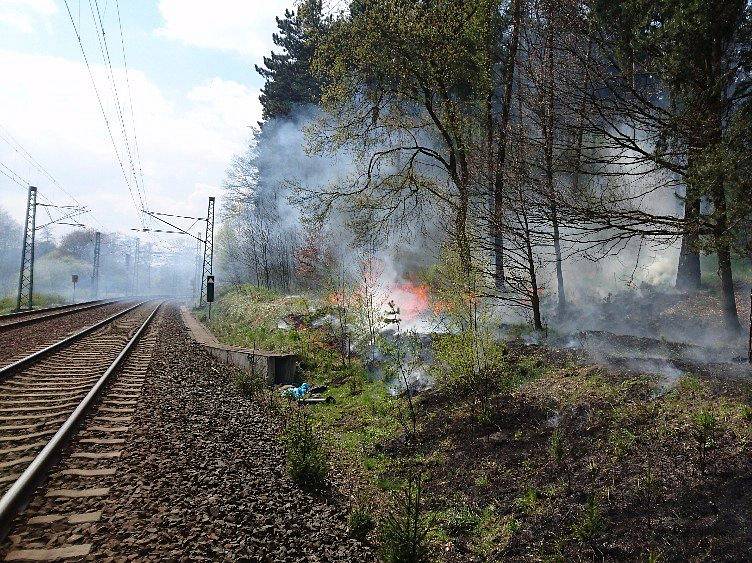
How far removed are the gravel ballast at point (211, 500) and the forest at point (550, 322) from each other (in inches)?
17.9

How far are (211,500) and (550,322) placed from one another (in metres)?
13.6

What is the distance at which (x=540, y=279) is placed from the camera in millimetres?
21172

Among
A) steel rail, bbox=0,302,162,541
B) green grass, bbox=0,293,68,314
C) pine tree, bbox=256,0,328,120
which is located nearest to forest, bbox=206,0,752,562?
steel rail, bbox=0,302,162,541

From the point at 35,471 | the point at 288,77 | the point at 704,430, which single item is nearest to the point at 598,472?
the point at 704,430

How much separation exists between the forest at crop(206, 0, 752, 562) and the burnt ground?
0.03 m

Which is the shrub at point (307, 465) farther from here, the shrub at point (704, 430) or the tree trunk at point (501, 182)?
the tree trunk at point (501, 182)

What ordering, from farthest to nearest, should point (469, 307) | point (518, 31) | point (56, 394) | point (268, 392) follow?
point (518, 31) < point (268, 392) < point (469, 307) < point (56, 394)

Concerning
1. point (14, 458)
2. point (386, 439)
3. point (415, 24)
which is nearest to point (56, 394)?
point (14, 458)

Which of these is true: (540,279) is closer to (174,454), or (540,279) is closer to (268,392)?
(268,392)

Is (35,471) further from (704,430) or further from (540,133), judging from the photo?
(540,133)

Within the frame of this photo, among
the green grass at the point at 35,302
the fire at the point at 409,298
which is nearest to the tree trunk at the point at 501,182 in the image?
the fire at the point at 409,298

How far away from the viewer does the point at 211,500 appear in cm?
505

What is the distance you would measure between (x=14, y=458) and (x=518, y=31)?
48.8 feet

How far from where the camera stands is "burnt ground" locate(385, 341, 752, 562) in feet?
15.0
